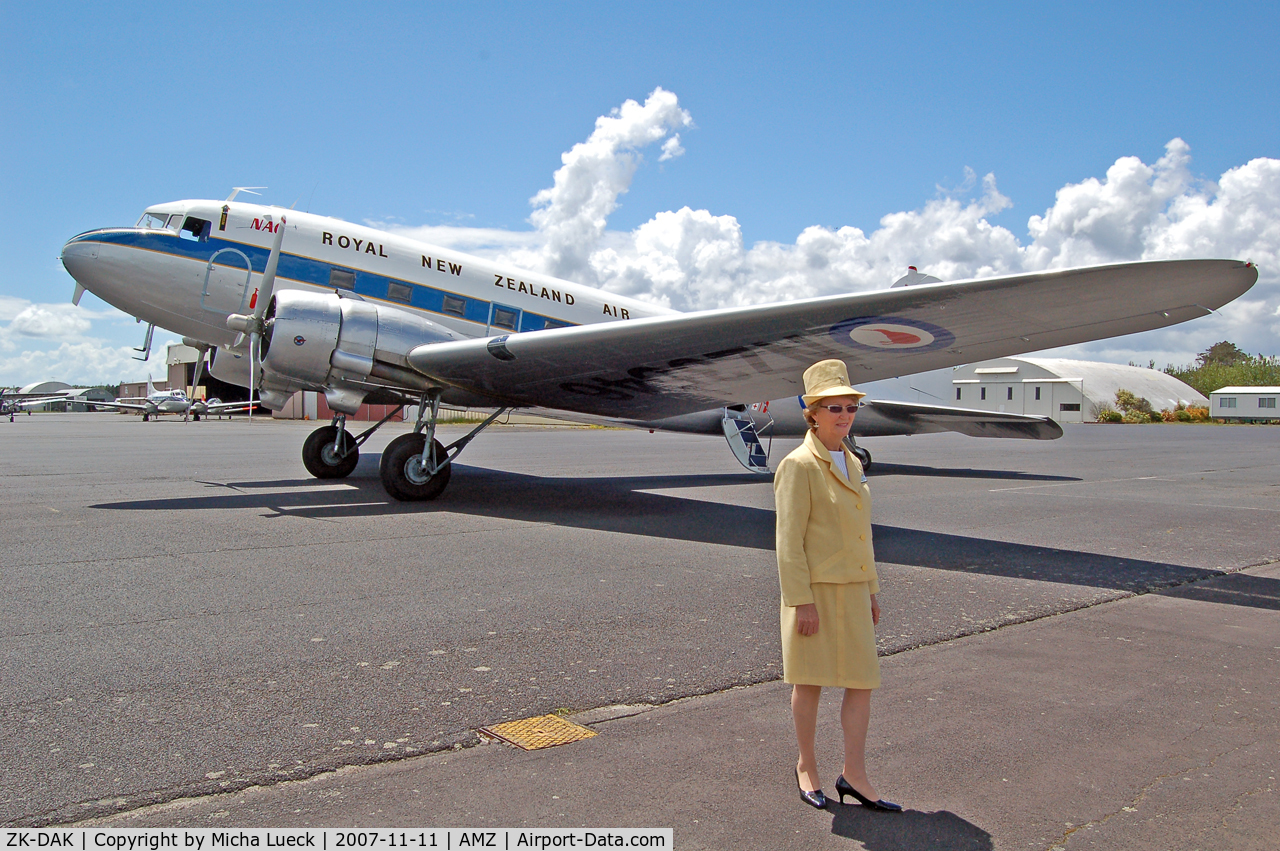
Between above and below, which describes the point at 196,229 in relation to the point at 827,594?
above

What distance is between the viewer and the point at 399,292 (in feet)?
36.9

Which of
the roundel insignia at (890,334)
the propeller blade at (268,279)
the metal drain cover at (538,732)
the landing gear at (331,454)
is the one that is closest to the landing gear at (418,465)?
the propeller blade at (268,279)

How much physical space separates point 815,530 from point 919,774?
106cm

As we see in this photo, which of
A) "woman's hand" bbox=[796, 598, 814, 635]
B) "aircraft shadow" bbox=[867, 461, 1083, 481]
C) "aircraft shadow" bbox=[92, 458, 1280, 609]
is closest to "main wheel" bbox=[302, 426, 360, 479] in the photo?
"aircraft shadow" bbox=[92, 458, 1280, 609]

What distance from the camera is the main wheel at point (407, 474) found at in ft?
33.6

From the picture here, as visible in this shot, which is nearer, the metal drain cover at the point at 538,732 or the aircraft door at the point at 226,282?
the metal drain cover at the point at 538,732

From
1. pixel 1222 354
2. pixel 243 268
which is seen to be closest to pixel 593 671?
pixel 243 268

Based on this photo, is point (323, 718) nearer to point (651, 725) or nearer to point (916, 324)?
point (651, 725)

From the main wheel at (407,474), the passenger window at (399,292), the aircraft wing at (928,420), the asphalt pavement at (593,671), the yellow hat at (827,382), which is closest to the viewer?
the asphalt pavement at (593,671)

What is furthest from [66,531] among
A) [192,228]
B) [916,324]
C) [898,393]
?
[898,393]

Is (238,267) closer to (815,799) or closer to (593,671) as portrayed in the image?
(593,671)

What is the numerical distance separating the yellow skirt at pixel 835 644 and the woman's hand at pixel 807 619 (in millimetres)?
28

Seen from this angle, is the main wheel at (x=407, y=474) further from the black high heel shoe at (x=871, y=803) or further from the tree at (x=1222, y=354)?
the tree at (x=1222, y=354)

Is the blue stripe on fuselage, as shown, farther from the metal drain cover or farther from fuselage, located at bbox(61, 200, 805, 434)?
the metal drain cover
